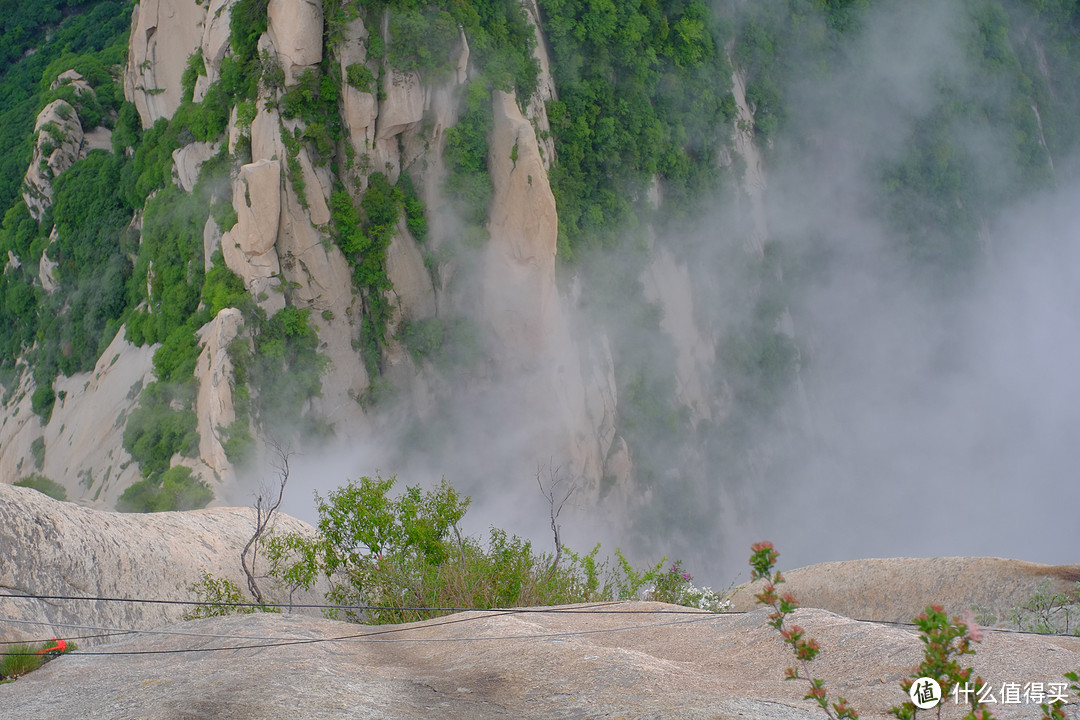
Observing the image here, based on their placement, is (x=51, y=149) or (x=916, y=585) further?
(x=51, y=149)

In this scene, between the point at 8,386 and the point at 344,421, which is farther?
the point at 8,386

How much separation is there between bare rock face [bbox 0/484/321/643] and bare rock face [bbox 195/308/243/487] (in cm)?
999

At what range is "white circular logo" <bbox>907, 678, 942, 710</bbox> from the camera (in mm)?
4272

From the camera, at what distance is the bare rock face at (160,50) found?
32.3 meters

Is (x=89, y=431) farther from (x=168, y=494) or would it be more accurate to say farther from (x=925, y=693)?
(x=925, y=693)

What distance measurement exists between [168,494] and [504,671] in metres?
19.5

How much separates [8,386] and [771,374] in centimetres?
3322

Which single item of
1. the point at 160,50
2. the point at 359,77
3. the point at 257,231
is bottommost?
the point at 257,231

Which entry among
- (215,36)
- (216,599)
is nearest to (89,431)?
(215,36)

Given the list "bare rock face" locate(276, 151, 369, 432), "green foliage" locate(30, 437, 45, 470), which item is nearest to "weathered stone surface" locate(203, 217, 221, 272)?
"bare rock face" locate(276, 151, 369, 432)

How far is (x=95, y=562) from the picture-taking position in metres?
12.5

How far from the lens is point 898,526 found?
46.9 m

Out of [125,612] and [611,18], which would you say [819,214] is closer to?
[611,18]

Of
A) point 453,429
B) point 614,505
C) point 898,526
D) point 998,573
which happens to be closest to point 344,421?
point 453,429
